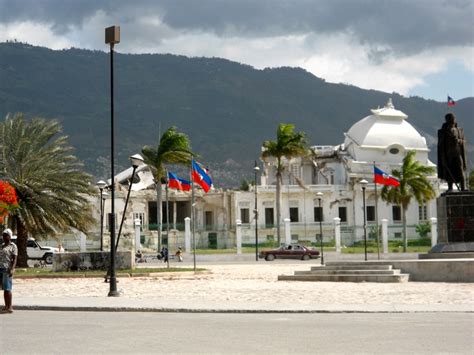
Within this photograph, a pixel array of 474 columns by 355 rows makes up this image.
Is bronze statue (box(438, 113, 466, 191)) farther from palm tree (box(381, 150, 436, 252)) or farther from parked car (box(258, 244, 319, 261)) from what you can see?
palm tree (box(381, 150, 436, 252))

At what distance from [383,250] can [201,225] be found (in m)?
24.0

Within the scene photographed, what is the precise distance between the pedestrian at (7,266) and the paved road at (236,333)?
361mm

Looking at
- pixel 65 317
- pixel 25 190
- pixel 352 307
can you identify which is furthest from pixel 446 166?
pixel 25 190

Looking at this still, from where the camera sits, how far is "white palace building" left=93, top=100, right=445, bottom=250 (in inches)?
2842

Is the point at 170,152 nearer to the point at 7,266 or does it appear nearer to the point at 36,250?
the point at 36,250

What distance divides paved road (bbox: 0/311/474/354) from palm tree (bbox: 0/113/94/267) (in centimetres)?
2153

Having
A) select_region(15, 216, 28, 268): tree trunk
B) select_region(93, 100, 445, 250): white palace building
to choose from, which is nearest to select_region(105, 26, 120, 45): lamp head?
select_region(15, 216, 28, 268): tree trunk

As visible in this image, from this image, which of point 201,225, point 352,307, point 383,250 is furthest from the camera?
point 201,225

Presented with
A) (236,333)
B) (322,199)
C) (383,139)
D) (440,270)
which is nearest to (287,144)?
(322,199)

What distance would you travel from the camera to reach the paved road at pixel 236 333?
411 inches

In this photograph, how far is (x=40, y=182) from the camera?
37062 millimetres

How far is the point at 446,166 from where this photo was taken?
25.3 metres

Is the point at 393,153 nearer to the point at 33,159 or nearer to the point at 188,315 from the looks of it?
the point at 33,159

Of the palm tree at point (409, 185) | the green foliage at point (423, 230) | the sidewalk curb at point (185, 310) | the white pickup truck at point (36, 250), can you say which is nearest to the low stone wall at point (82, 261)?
the sidewalk curb at point (185, 310)
